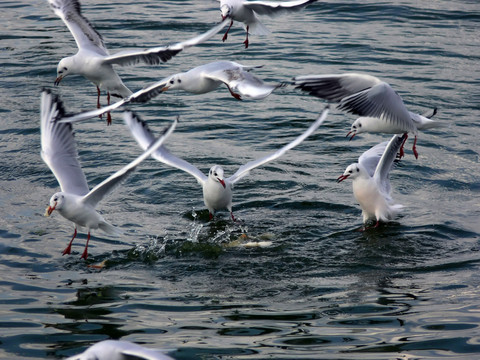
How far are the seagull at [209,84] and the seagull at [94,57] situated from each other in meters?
0.37

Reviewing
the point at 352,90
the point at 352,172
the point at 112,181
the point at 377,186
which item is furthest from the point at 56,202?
the point at 377,186

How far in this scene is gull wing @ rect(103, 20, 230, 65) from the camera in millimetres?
8797

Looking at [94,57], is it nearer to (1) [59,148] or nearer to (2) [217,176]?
(1) [59,148]

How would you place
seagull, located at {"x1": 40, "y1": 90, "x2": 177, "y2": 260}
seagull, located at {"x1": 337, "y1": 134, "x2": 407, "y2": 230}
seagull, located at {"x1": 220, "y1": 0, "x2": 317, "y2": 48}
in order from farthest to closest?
seagull, located at {"x1": 220, "y1": 0, "x2": 317, "y2": 48} < seagull, located at {"x1": 337, "y1": 134, "x2": 407, "y2": 230} < seagull, located at {"x1": 40, "y1": 90, "x2": 177, "y2": 260}

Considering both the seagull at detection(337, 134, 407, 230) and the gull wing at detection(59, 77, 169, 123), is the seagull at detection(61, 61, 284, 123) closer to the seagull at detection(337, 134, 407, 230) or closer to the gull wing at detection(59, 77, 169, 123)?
the gull wing at detection(59, 77, 169, 123)

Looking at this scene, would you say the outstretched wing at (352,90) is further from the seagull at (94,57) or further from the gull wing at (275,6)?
the gull wing at (275,6)

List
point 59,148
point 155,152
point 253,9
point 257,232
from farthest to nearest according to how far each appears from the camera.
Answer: point 253,9
point 155,152
point 257,232
point 59,148

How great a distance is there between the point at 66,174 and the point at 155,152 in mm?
1568

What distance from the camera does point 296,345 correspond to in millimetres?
6137

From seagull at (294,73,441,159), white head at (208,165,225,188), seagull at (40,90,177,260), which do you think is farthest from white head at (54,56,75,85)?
seagull at (294,73,441,159)

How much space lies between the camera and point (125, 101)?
895 centimetres

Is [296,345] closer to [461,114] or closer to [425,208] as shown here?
[425,208]

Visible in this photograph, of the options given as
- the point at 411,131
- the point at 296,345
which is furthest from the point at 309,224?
the point at 296,345

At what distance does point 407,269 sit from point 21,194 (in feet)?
16.8
